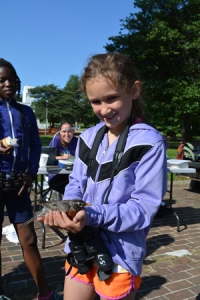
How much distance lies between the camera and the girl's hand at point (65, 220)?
57.2 inches

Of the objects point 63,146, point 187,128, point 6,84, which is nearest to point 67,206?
point 6,84

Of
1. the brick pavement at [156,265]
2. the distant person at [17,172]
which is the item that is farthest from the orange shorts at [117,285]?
the brick pavement at [156,265]

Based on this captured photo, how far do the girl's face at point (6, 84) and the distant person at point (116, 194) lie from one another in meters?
1.34

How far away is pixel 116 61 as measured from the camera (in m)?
1.75

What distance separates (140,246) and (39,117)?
223ft

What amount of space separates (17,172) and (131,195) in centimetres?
146

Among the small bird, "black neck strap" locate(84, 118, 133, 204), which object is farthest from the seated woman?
the small bird

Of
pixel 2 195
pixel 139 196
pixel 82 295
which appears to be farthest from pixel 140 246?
pixel 2 195

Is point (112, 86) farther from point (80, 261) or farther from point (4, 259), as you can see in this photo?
point (4, 259)

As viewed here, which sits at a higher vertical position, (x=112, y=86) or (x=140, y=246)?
(x=112, y=86)

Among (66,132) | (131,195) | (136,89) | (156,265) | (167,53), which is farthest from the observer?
(167,53)

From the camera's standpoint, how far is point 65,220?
1.45 m

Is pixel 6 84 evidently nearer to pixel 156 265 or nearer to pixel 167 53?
pixel 156 265

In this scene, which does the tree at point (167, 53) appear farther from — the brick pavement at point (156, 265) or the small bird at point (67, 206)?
the small bird at point (67, 206)
